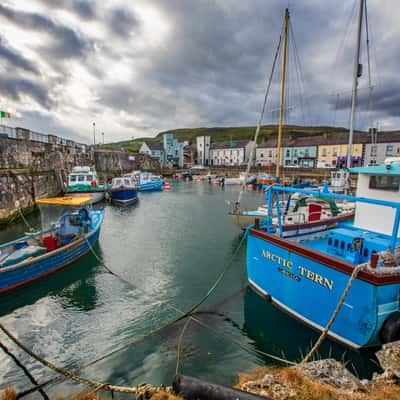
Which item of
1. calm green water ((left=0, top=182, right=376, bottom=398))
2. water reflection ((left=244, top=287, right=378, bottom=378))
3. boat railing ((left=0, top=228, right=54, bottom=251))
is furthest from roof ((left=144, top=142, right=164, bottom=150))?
water reflection ((left=244, top=287, right=378, bottom=378))

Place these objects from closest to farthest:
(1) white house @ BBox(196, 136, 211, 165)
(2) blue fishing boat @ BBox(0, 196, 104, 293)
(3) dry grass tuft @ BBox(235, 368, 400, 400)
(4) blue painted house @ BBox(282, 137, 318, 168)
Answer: (3) dry grass tuft @ BBox(235, 368, 400, 400)
(2) blue fishing boat @ BBox(0, 196, 104, 293)
(4) blue painted house @ BBox(282, 137, 318, 168)
(1) white house @ BBox(196, 136, 211, 165)

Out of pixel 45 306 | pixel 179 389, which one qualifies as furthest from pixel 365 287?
pixel 45 306

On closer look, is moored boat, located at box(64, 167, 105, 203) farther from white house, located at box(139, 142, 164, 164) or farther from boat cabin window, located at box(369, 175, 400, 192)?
white house, located at box(139, 142, 164, 164)

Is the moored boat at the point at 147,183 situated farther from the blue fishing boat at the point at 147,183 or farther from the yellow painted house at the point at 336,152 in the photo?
the yellow painted house at the point at 336,152

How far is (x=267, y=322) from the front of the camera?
8.41 metres

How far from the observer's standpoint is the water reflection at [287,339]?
6.39m

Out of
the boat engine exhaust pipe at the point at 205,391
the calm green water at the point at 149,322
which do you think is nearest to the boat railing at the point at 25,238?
the calm green water at the point at 149,322

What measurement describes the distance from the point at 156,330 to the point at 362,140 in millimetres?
64621

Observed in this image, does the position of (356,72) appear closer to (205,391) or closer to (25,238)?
(205,391)

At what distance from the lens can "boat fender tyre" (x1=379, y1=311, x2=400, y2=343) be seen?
582 cm

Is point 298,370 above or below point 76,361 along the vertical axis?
above

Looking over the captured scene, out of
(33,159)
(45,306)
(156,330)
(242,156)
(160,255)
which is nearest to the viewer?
(156,330)

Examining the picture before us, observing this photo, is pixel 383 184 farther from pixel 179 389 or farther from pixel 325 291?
pixel 179 389

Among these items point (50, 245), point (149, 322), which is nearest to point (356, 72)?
point (149, 322)
